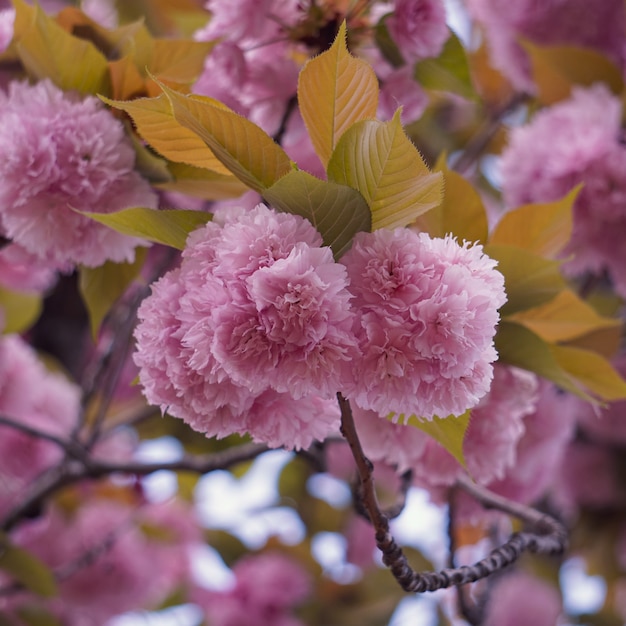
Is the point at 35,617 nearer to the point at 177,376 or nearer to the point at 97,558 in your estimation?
the point at 97,558

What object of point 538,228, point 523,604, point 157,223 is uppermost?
point 157,223

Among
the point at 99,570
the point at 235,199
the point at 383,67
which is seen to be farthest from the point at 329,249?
the point at 99,570

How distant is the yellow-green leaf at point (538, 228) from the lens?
2.59 feet

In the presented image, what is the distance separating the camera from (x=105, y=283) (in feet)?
2.66

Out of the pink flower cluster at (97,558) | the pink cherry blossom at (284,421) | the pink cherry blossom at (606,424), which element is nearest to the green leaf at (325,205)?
the pink cherry blossom at (284,421)

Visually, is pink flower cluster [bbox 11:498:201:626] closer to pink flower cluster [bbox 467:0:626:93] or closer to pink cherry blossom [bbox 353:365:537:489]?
pink cherry blossom [bbox 353:365:537:489]

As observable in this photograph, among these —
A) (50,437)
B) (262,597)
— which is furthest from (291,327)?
(262,597)

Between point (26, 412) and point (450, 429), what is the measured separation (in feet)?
3.01

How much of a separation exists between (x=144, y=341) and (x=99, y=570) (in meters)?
1.03

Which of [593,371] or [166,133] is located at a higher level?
[166,133]

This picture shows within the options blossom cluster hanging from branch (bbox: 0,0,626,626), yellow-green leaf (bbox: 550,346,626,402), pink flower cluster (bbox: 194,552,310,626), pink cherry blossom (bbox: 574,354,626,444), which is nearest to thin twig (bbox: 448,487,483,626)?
blossom cluster hanging from branch (bbox: 0,0,626,626)

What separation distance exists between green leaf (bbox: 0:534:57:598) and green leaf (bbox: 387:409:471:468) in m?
0.70

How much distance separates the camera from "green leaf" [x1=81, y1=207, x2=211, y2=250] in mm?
546

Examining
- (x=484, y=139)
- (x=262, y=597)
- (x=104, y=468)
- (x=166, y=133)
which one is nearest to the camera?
(x=166, y=133)
